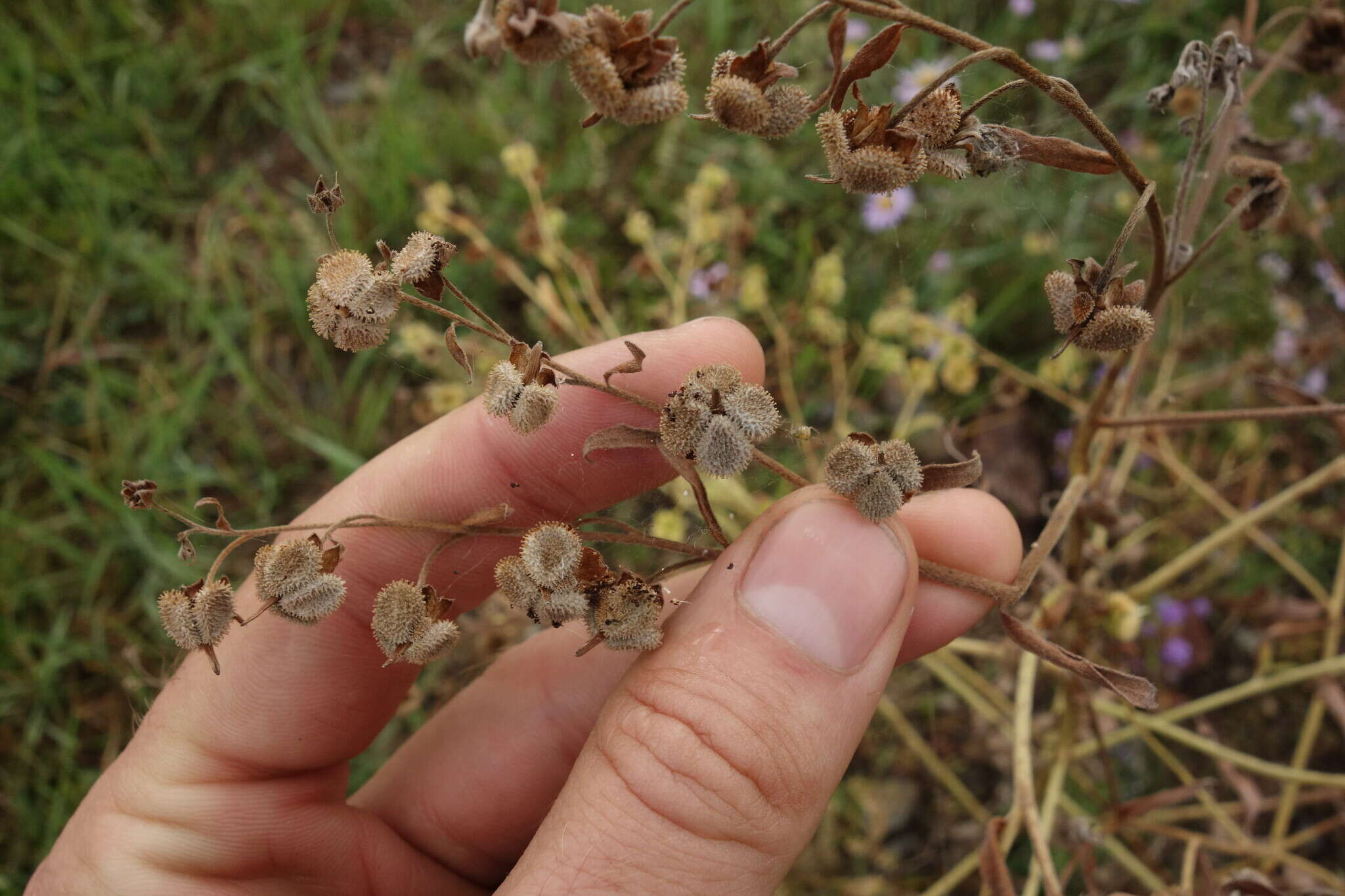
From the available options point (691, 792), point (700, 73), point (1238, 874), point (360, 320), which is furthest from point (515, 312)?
point (1238, 874)

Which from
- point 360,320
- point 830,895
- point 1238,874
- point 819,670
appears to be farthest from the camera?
point 830,895

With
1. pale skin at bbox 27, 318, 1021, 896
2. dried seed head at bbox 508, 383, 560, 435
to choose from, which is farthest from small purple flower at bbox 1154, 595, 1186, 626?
dried seed head at bbox 508, 383, 560, 435

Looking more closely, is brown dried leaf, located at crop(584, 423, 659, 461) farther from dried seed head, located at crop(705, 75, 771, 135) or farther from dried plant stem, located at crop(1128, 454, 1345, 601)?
dried plant stem, located at crop(1128, 454, 1345, 601)

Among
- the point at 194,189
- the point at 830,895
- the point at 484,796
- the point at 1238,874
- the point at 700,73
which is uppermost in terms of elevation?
the point at 700,73

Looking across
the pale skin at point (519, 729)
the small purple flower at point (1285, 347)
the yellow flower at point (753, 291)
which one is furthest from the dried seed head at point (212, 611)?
the small purple flower at point (1285, 347)

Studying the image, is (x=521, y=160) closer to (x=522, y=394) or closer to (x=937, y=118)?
(x=522, y=394)

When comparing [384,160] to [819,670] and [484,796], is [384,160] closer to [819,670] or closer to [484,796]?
[484,796]
